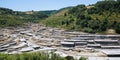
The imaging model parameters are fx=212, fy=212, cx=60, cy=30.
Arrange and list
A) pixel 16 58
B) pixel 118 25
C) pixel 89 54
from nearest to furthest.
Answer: pixel 16 58
pixel 89 54
pixel 118 25

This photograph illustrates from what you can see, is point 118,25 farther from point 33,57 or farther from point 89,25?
point 33,57

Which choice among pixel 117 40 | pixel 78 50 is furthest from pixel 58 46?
pixel 117 40

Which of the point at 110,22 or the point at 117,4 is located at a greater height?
the point at 117,4

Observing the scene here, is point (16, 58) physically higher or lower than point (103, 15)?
lower

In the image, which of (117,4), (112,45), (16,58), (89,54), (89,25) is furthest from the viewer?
(117,4)

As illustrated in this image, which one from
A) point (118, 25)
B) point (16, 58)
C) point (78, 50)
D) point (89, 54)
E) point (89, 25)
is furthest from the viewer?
point (89, 25)

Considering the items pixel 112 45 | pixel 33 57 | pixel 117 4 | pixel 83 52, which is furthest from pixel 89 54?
pixel 117 4

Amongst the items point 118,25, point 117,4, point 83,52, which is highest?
point 117,4

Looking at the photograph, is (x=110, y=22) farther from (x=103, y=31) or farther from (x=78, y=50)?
(x=78, y=50)

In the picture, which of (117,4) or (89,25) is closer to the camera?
(89,25)
